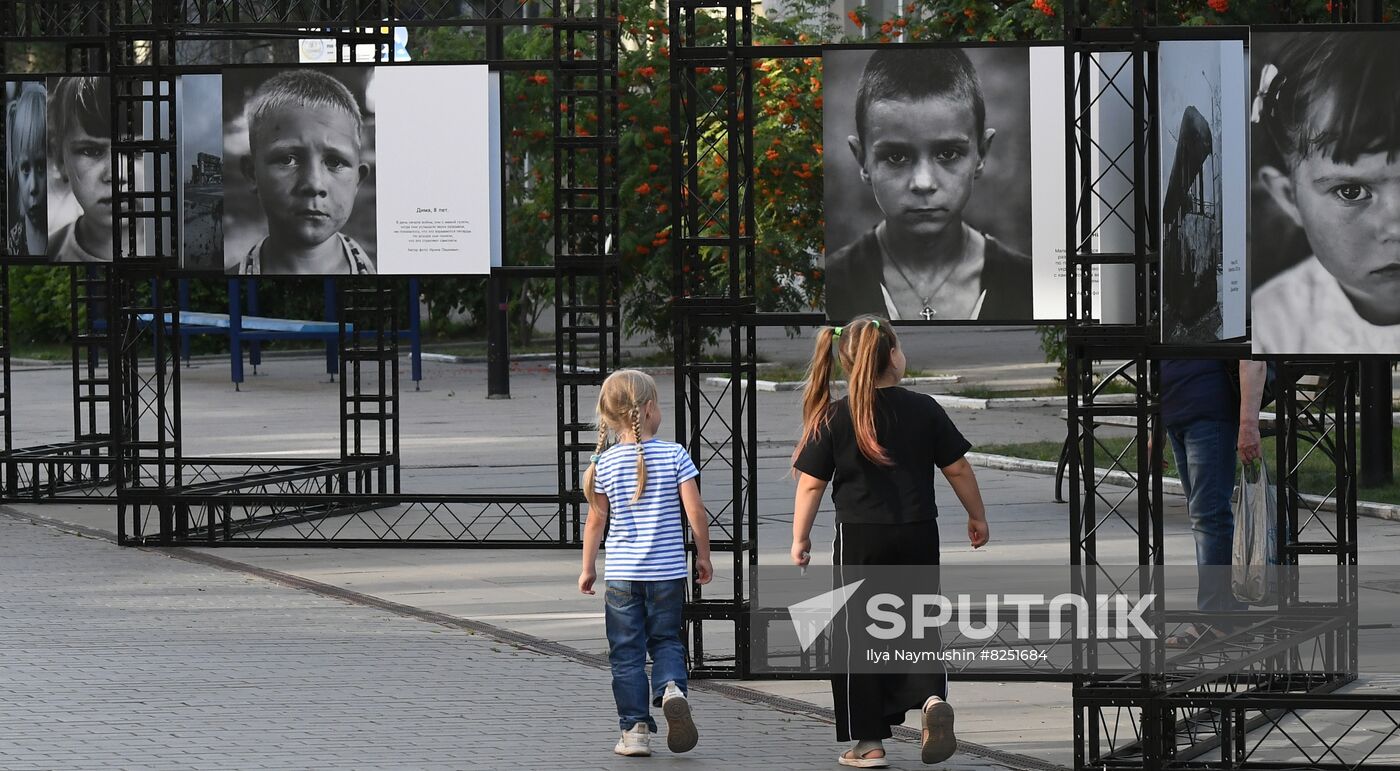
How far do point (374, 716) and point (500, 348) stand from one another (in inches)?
673

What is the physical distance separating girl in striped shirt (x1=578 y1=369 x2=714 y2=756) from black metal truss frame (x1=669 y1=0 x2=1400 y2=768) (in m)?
0.91

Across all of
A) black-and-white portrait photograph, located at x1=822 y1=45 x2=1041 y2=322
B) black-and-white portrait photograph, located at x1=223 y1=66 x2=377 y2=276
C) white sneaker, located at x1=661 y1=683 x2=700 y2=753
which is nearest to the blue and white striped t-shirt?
white sneaker, located at x1=661 y1=683 x2=700 y2=753

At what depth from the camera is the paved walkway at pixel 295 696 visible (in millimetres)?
7562

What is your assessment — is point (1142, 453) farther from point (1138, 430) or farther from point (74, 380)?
point (74, 380)

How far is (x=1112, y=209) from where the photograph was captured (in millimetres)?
7285

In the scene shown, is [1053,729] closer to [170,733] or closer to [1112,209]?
[1112,209]

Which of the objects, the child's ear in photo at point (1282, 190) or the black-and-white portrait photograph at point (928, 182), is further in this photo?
the black-and-white portrait photograph at point (928, 182)

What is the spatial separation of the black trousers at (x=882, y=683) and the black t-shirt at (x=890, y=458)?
2.1 inches

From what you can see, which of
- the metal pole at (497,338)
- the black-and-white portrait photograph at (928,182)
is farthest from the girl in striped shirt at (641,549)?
the metal pole at (497,338)

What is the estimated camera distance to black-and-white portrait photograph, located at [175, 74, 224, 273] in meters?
14.0

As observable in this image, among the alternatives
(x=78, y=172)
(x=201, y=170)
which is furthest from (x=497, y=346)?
(x=201, y=170)

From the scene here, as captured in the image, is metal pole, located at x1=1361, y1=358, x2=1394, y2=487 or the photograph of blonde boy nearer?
metal pole, located at x1=1361, y1=358, x2=1394, y2=487

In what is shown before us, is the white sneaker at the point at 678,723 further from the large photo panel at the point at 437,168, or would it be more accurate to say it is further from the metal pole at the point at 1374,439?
the metal pole at the point at 1374,439

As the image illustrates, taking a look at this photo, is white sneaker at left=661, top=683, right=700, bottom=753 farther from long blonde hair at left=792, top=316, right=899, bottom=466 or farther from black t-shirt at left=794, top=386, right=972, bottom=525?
long blonde hair at left=792, top=316, right=899, bottom=466
